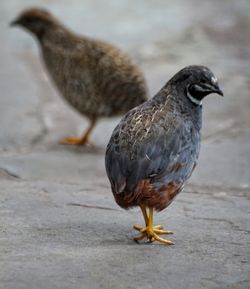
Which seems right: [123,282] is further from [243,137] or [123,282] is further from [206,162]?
[243,137]

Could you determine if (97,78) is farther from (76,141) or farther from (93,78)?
(76,141)

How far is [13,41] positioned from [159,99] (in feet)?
21.0

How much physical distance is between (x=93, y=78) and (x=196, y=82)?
268cm

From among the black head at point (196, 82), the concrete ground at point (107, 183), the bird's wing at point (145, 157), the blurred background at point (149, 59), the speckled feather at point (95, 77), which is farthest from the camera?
the blurred background at point (149, 59)

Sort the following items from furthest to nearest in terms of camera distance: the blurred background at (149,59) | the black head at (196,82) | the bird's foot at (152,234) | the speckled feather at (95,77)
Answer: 1. the blurred background at (149,59)
2. the speckled feather at (95,77)
3. the black head at (196,82)
4. the bird's foot at (152,234)

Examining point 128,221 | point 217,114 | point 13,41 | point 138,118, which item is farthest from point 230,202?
point 13,41

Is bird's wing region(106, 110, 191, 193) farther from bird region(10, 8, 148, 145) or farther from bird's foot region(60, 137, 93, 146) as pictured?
bird's foot region(60, 137, 93, 146)

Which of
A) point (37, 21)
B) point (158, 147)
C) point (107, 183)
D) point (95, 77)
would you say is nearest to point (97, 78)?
point (95, 77)

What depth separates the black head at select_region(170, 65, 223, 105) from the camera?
520cm

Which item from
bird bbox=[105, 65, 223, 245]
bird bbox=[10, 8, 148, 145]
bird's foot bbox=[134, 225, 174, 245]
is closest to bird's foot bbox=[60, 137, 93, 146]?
bird bbox=[10, 8, 148, 145]

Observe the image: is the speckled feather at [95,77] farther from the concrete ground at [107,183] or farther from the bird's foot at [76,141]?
the concrete ground at [107,183]

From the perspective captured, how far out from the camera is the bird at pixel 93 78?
25.1 feet

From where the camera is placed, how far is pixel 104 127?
335 inches

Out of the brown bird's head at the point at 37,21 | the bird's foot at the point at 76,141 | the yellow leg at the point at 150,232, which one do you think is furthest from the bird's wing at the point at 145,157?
the brown bird's head at the point at 37,21
